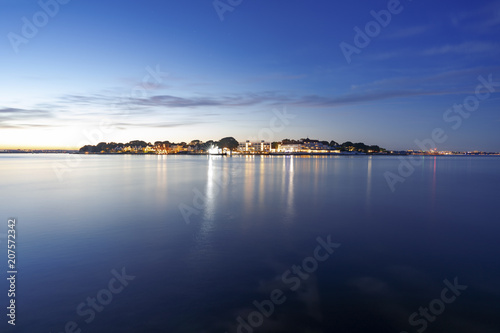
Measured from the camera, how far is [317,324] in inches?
222

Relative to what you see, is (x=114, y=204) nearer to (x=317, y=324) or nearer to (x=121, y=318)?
(x=121, y=318)

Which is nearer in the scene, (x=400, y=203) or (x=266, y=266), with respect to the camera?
(x=266, y=266)

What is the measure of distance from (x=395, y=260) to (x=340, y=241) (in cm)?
216

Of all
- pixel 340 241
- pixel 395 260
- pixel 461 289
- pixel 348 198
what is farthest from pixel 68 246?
pixel 348 198
